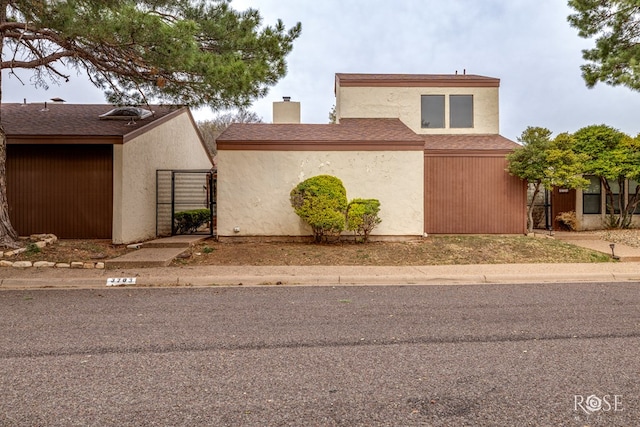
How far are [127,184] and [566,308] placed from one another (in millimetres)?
10785

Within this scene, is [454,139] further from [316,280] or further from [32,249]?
[32,249]

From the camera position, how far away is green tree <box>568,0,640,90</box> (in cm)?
1342

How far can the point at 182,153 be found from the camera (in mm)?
16516

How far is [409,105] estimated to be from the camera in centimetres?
1638

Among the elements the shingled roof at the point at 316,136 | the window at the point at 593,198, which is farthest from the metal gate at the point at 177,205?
the window at the point at 593,198

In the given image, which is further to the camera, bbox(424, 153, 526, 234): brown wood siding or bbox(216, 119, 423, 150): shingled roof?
bbox(424, 153, 526, 234): brown wood siding

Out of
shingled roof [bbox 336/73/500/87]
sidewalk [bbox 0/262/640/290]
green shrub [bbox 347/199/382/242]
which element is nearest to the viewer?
sidewalk [bbox 0/262/640/290]

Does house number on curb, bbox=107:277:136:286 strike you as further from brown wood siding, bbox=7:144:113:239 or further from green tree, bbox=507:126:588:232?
green tree, bbox=507:126:588:232

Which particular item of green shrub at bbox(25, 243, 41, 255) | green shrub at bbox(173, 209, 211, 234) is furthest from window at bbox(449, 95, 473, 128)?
green shrub at bbox(25, 243, 41, 255)

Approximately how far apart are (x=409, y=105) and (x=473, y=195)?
4.87 meters

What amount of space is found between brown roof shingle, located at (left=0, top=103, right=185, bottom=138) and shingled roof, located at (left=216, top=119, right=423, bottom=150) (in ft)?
7.34

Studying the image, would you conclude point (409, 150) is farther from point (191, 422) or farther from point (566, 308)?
point (191, 422)

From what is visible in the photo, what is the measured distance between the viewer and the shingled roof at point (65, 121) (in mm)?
11477

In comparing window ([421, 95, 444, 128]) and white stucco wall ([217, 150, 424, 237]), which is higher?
window ([421, 95, 444, 128])
